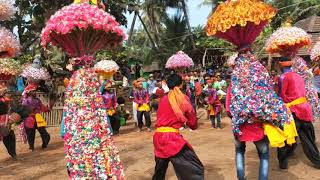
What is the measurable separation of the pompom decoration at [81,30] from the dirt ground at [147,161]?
279 centimetres

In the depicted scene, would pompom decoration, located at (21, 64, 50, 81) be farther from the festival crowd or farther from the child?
the child

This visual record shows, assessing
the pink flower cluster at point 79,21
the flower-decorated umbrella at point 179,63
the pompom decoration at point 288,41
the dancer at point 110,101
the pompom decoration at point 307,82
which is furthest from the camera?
the flower-decorated umbrella at point 179,63

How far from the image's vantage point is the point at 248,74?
5.66 metres

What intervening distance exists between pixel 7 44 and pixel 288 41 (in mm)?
5013

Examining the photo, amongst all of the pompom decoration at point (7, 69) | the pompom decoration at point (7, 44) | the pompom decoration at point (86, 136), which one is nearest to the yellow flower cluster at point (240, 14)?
the pompom decoration at point (86, 136)

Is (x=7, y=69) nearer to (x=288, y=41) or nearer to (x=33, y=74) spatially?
(x=33, y=74)

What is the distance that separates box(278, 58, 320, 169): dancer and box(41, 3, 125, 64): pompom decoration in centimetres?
285

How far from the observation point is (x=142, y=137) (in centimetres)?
1270

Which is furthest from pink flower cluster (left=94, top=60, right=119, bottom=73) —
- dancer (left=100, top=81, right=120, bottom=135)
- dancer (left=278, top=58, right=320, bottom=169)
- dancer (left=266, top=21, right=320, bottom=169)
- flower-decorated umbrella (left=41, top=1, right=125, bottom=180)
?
flower-decorated umbrella (left=41, top=1, right=125, bottom=180)

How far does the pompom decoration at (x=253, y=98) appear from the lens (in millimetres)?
5527

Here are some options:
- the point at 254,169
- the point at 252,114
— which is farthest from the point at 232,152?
the point at 252,114

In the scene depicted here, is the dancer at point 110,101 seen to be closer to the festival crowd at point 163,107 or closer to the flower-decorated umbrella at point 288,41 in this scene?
the flower-decorated umbrella at point 288,41

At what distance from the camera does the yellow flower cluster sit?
565 cm

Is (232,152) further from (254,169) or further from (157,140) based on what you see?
(157,140)
